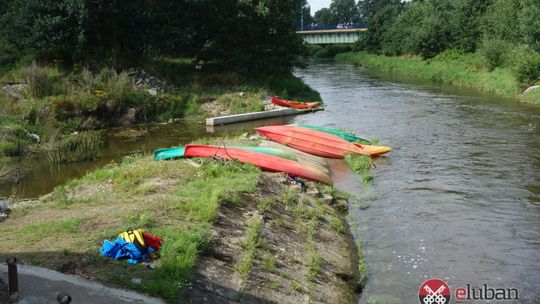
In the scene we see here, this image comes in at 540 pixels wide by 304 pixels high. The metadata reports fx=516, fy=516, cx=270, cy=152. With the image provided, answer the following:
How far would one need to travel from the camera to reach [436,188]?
15.2 m

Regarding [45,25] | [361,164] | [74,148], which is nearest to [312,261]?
[361,164]

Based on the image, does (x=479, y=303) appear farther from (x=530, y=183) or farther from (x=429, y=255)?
(x=530, y=183)

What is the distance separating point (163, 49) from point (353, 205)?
A: 70.7 ft

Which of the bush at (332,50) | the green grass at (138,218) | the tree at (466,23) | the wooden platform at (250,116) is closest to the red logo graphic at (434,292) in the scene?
the green grass at (138,218)

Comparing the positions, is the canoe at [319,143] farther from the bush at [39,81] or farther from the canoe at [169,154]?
the bush at [39,81]

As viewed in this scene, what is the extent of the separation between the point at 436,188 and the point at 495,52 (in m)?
32.2

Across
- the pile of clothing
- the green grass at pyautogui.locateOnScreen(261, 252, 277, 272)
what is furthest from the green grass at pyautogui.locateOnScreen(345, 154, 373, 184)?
the pile of clothing

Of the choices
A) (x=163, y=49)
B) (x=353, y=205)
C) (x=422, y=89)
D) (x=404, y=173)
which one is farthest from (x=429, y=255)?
(x=422, y=89)

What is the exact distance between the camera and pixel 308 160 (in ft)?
56.0

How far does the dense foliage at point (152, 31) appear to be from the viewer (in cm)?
2842

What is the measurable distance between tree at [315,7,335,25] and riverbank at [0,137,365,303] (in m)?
142

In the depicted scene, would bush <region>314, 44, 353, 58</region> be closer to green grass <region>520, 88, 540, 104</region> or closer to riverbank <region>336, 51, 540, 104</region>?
riverbank <region>336, 51, 540, 104</region>

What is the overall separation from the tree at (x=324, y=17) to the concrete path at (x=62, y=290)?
147688 millimetres

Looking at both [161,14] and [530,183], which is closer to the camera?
[530,183]
